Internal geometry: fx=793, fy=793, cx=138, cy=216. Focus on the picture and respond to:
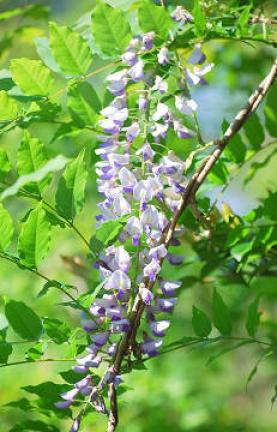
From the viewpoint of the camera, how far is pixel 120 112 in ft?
2.60

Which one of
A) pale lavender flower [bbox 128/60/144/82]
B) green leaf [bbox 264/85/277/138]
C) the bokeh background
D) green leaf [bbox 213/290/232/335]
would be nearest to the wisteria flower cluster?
pale lavender flower [bbox 128/60/144/82]

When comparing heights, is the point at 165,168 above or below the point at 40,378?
above

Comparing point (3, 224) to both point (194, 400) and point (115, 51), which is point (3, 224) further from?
point (194, 400)

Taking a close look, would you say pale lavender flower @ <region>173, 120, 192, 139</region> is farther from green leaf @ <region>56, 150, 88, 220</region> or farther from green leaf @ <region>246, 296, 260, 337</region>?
green leaf @ <region>246, 296, 260, 337</region>

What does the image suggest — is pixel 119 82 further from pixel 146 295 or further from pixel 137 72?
pixel 146 295

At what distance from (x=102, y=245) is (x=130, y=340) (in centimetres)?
9

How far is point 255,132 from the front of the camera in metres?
1.08

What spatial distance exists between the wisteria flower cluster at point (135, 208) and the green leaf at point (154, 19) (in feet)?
0.06

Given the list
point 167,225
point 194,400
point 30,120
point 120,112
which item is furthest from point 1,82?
point 194,400

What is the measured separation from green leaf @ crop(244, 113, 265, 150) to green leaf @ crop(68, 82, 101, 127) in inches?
9.9

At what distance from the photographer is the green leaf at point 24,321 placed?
783 millimetres

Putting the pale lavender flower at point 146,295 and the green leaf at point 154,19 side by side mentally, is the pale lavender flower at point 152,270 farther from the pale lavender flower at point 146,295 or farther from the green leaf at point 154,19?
the green leaf at point 154,19

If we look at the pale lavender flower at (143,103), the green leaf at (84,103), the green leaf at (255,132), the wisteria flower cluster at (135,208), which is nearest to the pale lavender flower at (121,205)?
the wisteria flower cluster at (135,208)

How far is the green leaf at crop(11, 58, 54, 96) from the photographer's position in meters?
0.82
